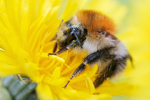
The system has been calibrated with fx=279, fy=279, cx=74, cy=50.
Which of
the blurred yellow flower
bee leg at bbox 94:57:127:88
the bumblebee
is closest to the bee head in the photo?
the bumblebee

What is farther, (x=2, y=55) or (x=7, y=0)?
(x=7, y=0)

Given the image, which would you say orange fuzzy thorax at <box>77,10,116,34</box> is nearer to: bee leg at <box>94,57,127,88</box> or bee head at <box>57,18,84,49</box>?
bee head at <box>57,18,84,49</box>

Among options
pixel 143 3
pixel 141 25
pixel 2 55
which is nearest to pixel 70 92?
pixel 2 55

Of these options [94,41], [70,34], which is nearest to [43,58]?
[70,34]

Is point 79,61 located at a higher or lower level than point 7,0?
lower

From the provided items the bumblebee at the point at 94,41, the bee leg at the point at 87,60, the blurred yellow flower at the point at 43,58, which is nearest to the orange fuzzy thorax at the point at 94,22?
the bumblebee at the point at 94,41

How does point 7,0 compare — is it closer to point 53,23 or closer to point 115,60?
point 53,23
